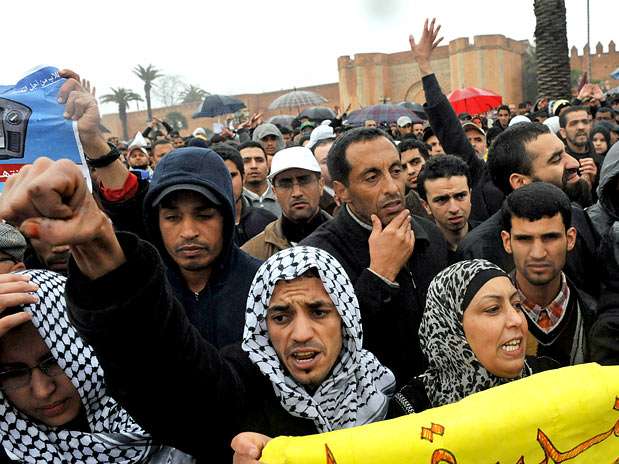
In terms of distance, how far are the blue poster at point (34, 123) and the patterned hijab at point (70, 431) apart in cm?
100

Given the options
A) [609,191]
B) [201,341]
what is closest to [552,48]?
[609,191]

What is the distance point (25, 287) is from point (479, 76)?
142ft

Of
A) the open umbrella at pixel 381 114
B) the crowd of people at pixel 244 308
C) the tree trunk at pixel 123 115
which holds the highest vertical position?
the tree trunk at pixel 123 115

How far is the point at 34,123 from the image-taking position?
2.68m

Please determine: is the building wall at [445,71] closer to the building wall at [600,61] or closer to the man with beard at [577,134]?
the building wall at [600,61]

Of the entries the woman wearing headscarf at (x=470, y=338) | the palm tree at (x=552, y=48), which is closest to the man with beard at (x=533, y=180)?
the woman wearing headscarf at (x=470, y=338)

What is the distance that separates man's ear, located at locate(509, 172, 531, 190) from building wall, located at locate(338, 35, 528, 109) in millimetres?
40915

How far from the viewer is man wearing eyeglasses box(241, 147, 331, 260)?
147 inches

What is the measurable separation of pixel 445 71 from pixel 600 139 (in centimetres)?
3981

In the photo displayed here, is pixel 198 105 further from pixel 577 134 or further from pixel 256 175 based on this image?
pixel 577 134

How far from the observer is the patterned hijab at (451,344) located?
196cm

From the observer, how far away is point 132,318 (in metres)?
1.40

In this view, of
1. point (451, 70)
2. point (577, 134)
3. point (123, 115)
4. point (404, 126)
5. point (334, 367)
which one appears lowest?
point (334, 367)

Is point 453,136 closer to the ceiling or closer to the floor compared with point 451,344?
closer to the ceiling
